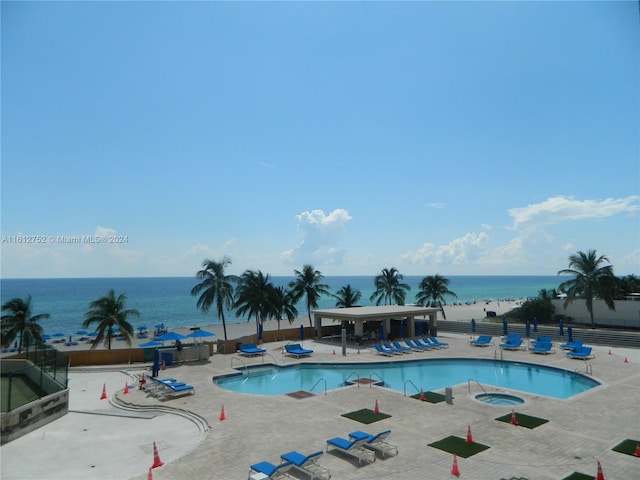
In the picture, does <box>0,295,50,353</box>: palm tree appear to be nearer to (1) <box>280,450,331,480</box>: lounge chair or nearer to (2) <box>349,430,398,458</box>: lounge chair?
(1) <box>280,450,331,480</box>: lounge chair

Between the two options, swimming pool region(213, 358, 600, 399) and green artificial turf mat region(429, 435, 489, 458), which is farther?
swimming pool region(213, 358, 600, 399)

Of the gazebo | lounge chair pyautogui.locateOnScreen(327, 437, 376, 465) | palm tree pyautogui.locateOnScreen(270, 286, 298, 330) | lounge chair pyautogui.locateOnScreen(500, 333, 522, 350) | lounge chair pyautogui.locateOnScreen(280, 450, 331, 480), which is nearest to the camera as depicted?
lounge chair pyautogui.locateOnScreen(280, 450, 331, 480)

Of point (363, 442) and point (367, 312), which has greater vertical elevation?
point (367, 312)

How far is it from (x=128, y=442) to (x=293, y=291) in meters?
31.3

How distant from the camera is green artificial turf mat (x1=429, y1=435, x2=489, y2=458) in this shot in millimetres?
13141

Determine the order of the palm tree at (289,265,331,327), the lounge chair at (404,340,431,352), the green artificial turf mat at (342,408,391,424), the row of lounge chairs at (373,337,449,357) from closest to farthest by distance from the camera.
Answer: the green artificial turf mat at (342,408,391,424) → the row of lounge chairs at (373,337,449,357) → the lounge chair at (404,340,431,352) → the palm tree at (289,265,331,327)

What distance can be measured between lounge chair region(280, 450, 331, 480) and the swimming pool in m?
10.4

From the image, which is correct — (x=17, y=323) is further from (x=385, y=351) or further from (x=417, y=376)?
(x=417, y=376)

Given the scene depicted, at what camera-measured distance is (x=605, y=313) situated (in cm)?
4278

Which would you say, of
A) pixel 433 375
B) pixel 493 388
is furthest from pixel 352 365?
pixel 493 388

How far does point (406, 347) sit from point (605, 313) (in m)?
24.1

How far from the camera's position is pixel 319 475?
11.4 m

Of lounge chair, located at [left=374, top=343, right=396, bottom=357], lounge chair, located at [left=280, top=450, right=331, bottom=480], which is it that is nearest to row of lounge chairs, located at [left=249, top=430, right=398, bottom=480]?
lounge chair, located at [left=280, top=450, right=331, bottom=480]

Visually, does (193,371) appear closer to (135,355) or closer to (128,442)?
(135,355)
